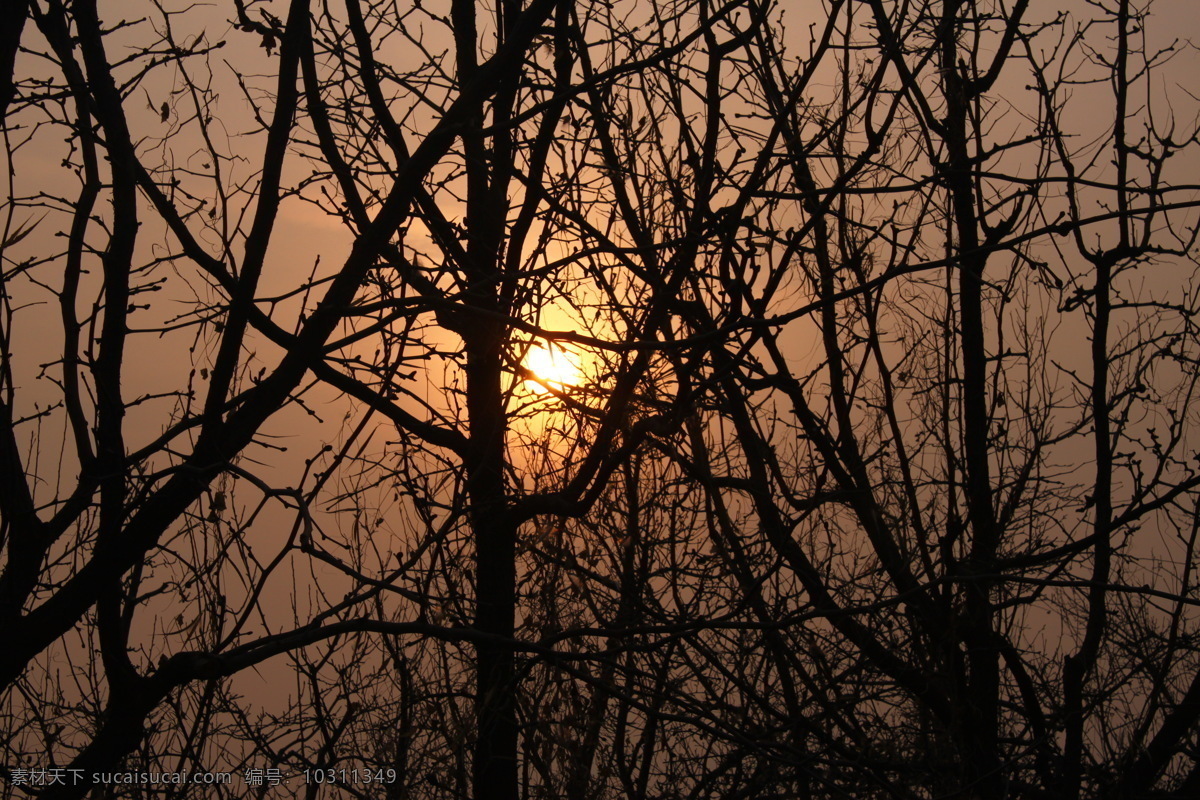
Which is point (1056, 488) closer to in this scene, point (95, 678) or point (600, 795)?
point (600, 795)

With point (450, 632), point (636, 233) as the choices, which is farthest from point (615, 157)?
point (450, 632)

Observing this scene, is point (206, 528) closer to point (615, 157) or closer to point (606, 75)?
point (615, 157)

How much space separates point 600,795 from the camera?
4191 mm

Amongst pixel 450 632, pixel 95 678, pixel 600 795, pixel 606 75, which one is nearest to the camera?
pixel 450 632

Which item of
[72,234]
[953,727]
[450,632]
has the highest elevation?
[72,234]

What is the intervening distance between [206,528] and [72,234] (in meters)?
1.42

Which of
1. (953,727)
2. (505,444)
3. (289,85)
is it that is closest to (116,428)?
(289,85)

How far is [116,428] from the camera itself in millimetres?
2547

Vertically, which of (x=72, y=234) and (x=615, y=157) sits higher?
(x=615, y=157)

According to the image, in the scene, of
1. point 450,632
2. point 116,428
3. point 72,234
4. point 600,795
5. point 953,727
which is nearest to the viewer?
point 450,632

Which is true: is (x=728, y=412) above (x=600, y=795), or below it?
above

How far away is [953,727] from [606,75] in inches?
114

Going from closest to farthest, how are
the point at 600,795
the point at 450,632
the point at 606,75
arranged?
the point at 450,632
the point at 606,75
the point at 600,795

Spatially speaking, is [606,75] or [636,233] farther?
[636,233]
